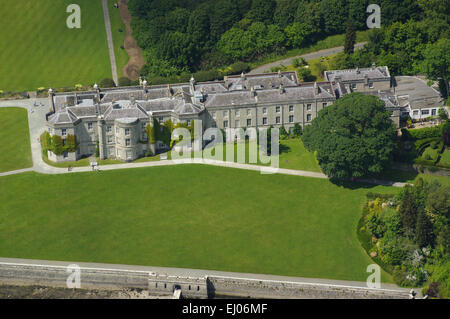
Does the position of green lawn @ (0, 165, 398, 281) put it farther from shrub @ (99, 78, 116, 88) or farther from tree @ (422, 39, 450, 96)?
shrub @ (99, 78, 116, 88)

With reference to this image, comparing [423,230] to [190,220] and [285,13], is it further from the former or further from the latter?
[285,13]

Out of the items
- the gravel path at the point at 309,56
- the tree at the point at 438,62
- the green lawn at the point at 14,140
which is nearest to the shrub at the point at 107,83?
the green lawn at the point at 14,140

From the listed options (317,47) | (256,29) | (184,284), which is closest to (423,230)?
(184,284)

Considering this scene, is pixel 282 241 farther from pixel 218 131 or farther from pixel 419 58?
pixel 419 58

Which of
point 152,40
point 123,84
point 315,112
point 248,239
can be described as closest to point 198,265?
point 248,239

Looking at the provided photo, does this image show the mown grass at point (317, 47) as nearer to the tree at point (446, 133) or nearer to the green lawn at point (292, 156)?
the green lawn at point (292, 156)
